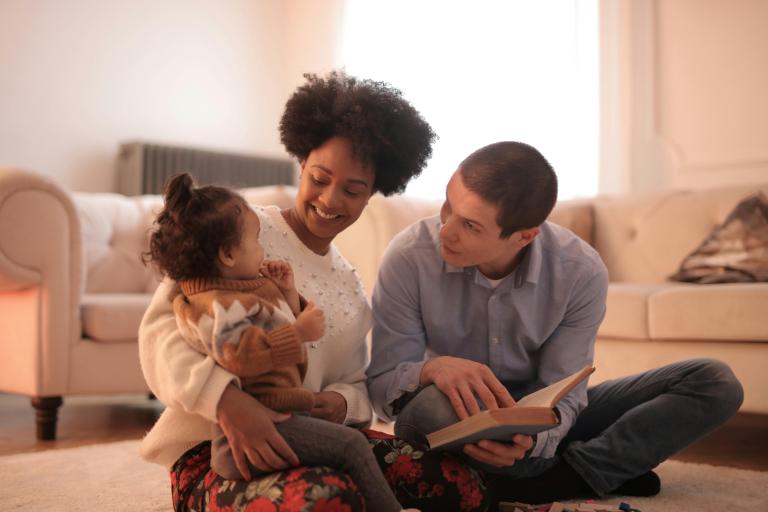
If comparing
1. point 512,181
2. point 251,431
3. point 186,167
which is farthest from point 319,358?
point 186,167

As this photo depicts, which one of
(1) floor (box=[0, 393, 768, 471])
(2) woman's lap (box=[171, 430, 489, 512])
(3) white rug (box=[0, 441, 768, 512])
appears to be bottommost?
(1) floor (box=[0, 393, 768, 471])

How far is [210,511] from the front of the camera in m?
1.26

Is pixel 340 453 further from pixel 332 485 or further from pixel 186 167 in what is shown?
pixel 186 167

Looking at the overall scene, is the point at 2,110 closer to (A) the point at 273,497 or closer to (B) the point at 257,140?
(B) the point at 257,140

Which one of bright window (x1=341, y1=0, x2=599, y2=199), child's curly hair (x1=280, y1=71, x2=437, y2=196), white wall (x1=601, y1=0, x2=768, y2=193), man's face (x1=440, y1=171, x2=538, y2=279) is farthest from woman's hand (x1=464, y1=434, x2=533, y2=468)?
bright window (x1=341, y1=0, x2=599, y2=199)

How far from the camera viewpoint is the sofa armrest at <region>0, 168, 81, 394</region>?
2.49 metres

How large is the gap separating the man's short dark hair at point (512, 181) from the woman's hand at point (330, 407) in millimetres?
405

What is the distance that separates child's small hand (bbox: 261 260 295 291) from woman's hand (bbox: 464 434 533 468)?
405mm

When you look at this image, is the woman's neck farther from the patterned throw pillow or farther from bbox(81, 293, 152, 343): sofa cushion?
the patterned throw pillow

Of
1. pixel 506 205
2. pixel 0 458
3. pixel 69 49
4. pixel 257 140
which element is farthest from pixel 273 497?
pixel 257 140

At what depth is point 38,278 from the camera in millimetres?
2555

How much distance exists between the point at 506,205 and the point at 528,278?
20cm

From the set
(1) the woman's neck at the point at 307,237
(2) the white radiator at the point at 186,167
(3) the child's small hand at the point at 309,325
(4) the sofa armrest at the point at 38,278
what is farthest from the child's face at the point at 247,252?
(2) the white radiator at the point at 186,167

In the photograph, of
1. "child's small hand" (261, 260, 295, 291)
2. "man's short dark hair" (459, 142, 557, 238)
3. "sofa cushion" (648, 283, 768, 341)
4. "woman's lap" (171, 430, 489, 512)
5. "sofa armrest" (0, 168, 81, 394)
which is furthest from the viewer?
"sofa armrest" (0, 168, 81, 394)
